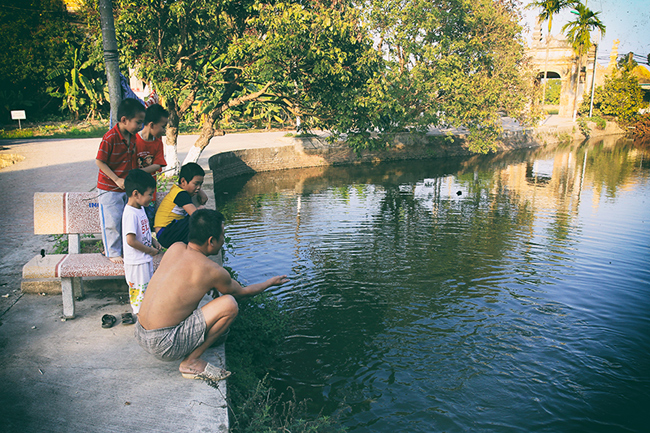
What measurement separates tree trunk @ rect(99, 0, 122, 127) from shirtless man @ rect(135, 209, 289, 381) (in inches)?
101

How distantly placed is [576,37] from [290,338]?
38.5 m

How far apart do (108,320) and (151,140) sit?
6.74ft

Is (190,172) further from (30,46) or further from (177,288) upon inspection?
(30,46)

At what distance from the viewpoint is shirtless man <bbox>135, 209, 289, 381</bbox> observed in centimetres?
347

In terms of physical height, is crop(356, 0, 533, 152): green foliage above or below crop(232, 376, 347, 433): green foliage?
above

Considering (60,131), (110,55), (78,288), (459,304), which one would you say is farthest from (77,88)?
(459,304)

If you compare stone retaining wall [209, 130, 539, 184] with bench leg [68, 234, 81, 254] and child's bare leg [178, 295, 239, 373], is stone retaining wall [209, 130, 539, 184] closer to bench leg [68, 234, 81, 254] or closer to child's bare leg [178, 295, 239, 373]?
bench leg [68, 234, 81, 254]

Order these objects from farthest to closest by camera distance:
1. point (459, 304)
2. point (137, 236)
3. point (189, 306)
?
point (459, 304) → point (137, 236) → point (189, 306)

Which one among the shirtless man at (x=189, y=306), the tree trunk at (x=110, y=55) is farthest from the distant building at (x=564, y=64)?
the shirtless man at (x=189, y=306)

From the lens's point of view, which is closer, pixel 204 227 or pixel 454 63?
pixel 204 227

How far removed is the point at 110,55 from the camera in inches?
213

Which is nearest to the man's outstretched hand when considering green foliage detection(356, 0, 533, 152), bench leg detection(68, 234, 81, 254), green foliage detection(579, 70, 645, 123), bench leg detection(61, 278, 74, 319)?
bench leg detection(61, 278, 74, 319)

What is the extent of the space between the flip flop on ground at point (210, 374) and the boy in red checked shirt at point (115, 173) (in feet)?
5.33

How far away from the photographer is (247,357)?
465cm
